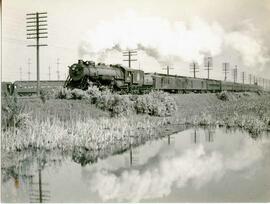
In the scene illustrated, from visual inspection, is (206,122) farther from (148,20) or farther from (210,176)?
(148,20)

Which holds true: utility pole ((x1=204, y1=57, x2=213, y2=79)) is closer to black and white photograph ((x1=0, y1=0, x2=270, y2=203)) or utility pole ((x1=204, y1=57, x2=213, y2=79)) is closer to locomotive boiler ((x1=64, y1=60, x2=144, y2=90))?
black and white photograph ((x1=0, y1=0, x2=270, y2=203))

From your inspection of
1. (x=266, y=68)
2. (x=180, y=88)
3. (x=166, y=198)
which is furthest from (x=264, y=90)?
(x=180, y=88)

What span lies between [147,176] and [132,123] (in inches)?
53.7

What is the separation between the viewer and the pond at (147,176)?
4.88m

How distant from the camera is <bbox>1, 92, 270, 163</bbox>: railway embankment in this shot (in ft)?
17.9

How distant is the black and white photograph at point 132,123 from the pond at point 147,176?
0.01 m

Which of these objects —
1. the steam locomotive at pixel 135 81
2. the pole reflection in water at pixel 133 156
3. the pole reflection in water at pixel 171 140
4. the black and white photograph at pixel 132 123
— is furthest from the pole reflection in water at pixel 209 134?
the steam locomotive at pixel 135 81

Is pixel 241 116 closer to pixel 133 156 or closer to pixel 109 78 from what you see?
pixel 133 156

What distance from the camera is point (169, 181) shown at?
509 centimetres

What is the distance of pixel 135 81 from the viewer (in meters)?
8.62

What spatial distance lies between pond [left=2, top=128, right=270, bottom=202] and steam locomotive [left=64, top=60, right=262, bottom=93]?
1.95 metres

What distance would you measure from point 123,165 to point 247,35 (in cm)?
207

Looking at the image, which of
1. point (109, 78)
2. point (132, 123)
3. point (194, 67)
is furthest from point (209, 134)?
point (109, 78)

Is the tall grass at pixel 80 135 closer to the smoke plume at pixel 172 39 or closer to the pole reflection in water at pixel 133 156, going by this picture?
the pole reflection in water at pixel 133 156
